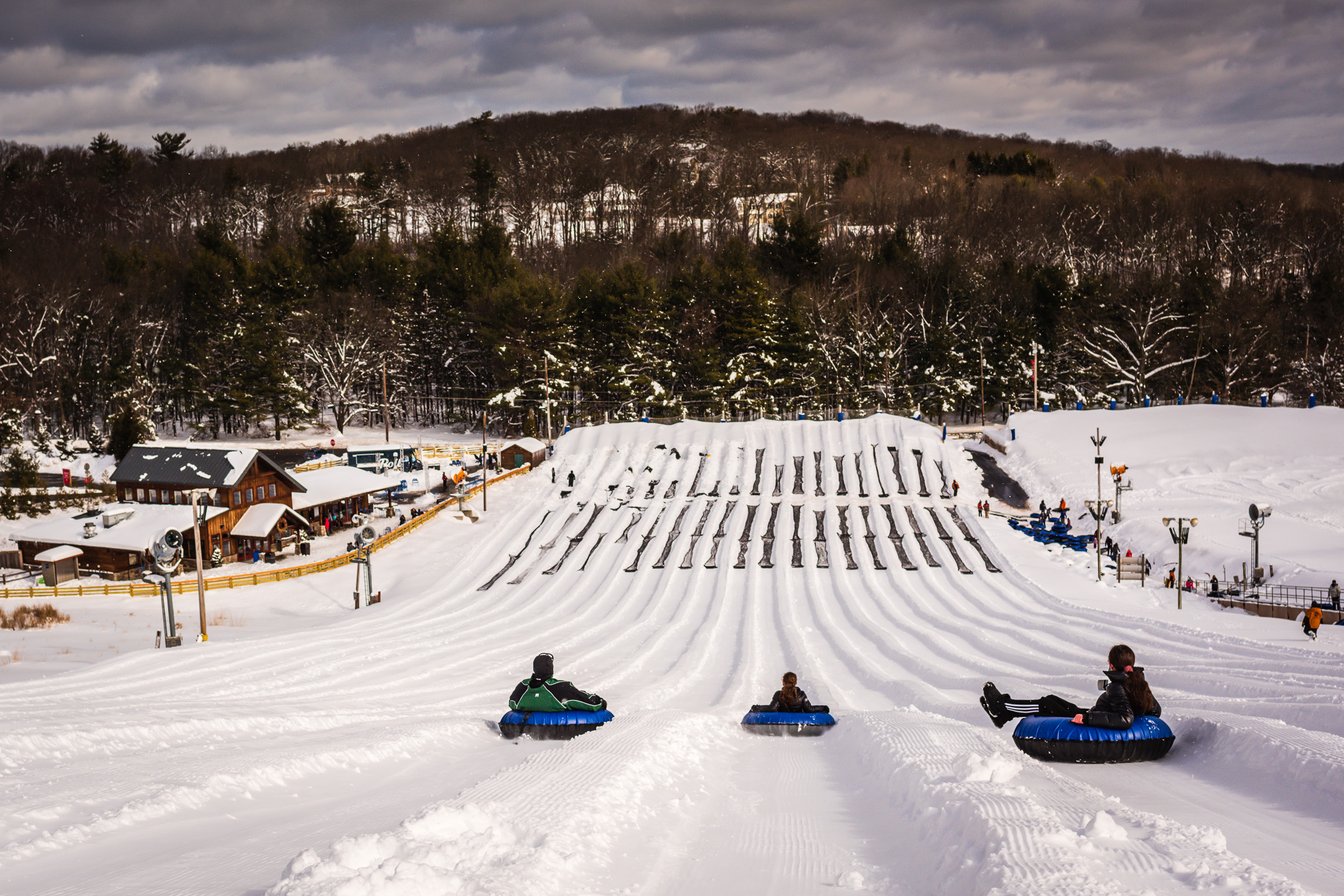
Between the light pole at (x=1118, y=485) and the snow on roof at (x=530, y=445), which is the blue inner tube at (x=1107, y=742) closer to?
the light pole at (x=1118, y=485)

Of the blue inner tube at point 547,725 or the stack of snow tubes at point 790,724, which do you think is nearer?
the blue inner tube at point 547,725

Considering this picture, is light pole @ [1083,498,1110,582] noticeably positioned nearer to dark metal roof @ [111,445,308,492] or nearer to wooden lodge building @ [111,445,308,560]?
wooden lodge building @ [111,445,308,560]

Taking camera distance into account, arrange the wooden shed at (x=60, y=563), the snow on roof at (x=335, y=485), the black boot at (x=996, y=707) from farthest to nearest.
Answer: the snow on roof at (x=335, y=485) < the wooden shed at (x=60, y=563) < the black boot at (x=996, y=707)

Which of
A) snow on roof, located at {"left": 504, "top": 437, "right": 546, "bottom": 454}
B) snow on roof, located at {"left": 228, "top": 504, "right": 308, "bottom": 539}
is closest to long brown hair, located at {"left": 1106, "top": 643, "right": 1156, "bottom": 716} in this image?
snow on roof, located at {"left": 228, "top": 504, "right": 308, "bottom": 539}

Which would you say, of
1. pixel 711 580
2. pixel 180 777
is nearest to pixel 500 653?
pixel 711 580

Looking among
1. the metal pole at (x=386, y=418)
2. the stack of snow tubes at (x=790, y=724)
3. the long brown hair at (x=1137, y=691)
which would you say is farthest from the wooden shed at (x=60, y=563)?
the long brown hair at (x=1137, y=691)

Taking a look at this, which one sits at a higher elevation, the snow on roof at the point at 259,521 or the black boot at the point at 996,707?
the black boot at the point at 996,707

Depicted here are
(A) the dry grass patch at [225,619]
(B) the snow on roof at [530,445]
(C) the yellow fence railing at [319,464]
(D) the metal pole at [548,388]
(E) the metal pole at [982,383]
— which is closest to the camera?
(A) the dry grass patch at [225,619]
